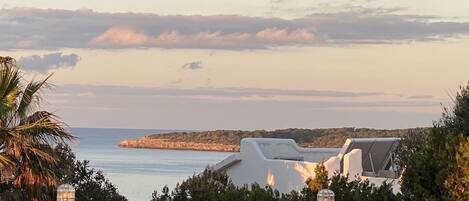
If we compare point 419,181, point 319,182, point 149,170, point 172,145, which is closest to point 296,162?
point 319,182

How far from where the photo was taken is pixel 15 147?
15.9 m

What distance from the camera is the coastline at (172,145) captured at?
281ft

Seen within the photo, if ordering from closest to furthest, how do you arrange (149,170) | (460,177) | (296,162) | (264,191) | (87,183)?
1. (460,177)
2. (264,191)
3. (87,183)
4. (296,162)
5. (149,170)

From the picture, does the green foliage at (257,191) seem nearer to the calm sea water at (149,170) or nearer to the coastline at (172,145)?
the calm sea water at (149,170)

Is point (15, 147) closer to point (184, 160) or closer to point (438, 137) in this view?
point (438, 137)

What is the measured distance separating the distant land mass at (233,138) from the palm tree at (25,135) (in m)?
16.8

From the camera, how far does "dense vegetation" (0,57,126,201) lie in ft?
52.5

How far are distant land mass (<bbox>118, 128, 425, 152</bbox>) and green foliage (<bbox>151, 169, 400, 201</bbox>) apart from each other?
1118 centimetres

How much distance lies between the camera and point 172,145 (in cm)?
11469

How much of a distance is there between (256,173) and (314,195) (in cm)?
1200

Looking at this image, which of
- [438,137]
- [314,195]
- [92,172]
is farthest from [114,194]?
[438,137]

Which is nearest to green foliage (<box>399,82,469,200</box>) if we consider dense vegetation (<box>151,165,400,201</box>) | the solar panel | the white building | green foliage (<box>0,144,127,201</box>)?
dense vegetation (<box>151,165,400,201</box>)

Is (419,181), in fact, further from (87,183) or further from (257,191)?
(87,183)

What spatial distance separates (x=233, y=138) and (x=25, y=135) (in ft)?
216
